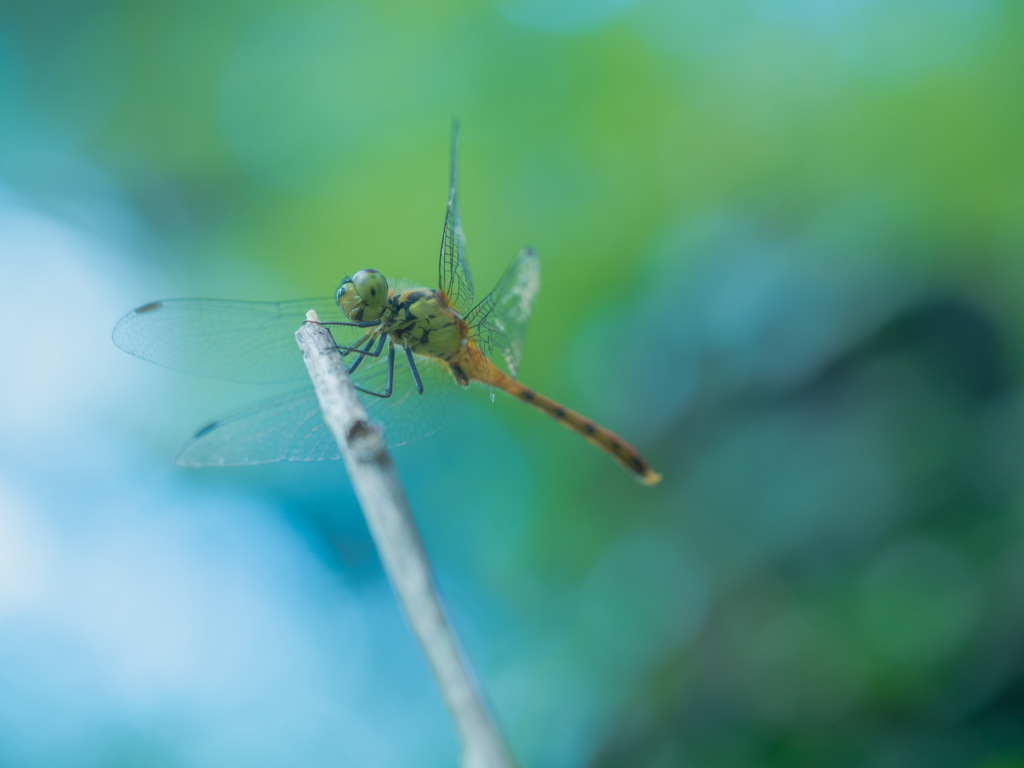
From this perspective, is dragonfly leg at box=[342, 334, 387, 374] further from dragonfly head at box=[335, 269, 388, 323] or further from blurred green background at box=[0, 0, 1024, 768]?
blurred green background at box=[0, 0, 1024, 768]

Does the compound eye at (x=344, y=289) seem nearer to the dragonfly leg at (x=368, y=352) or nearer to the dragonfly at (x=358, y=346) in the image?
the dragonfly at (x=358, y=346)

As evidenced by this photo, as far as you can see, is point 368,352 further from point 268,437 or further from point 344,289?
point 268,437

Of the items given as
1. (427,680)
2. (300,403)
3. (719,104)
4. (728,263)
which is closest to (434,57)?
(719,104)

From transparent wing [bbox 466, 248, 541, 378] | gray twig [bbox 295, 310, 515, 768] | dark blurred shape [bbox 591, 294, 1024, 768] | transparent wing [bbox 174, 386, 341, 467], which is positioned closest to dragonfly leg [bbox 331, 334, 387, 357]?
transparent wing [bbox 174, 386, 341, 467]

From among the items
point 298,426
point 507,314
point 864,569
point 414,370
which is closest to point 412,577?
point 298,426

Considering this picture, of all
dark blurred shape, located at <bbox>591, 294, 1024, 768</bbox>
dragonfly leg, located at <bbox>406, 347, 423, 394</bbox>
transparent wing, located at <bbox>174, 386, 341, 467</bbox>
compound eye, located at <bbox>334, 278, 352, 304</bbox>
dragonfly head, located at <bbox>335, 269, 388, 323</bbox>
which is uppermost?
compound eye, located at <bbox>334, 278, 352, 304</bbox>

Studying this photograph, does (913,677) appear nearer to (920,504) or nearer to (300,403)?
(920,504)
